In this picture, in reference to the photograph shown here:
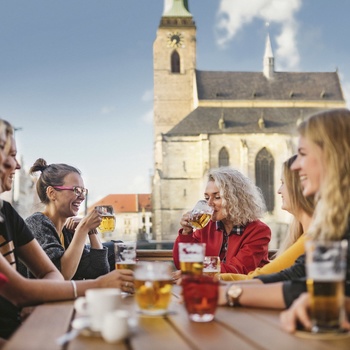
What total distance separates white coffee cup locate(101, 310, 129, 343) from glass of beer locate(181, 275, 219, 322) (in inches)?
11.6

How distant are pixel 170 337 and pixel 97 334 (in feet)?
0.62

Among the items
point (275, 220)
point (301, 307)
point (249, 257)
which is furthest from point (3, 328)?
point (275, 220)

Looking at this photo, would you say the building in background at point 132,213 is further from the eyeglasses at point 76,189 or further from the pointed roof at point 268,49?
the eyeglasses at point 76,189

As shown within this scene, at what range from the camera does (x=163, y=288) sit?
187 cm

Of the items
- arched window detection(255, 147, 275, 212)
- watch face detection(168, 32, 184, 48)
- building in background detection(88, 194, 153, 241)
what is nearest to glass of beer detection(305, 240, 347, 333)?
arched window detection(255, 147, 275, 212)

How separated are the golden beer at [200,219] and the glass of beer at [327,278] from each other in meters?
2.13

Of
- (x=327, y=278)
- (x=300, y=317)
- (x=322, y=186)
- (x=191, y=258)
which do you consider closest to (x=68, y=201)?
(x=191, y=258)

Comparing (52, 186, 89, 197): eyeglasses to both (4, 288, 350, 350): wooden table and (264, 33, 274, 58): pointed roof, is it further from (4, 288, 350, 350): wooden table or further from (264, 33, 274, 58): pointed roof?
(264, 33, 274, 58): pointed roof

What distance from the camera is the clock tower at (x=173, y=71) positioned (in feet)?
154

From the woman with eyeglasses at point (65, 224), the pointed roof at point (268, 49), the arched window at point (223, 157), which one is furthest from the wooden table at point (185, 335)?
the pointed roof at point (268, 49)

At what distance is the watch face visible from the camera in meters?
48.1

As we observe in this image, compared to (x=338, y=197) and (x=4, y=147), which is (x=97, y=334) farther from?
(x=4, y=147)

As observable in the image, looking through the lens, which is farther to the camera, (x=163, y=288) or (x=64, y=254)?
(x=64, y=254)

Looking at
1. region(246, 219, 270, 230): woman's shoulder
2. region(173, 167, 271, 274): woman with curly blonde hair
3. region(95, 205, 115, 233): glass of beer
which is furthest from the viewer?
region(246, 219, 270, 230): woman's shoulder
